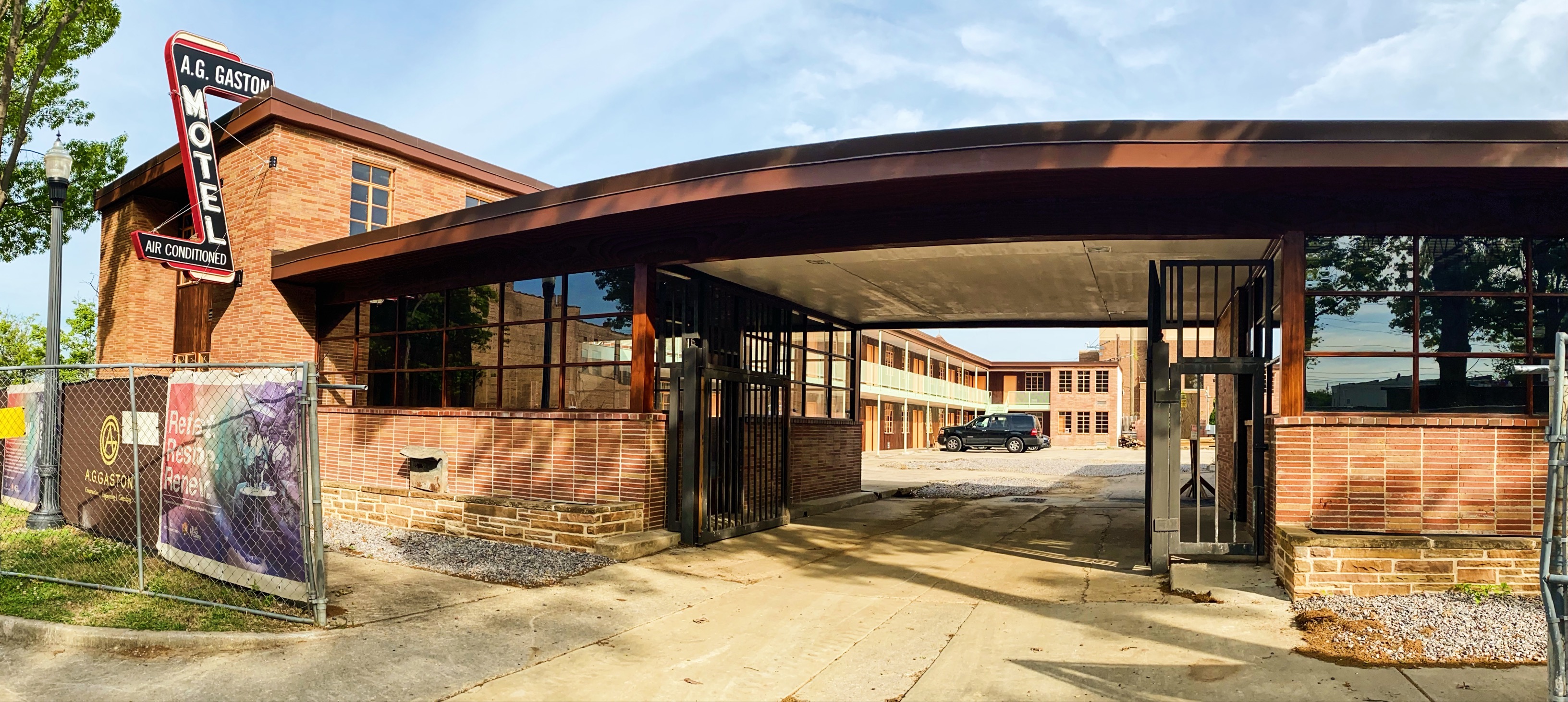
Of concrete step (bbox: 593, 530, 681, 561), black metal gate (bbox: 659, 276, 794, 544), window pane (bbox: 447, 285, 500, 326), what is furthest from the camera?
window pane (bbox: 447, 285, 500, 326)

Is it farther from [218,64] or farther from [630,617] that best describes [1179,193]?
[218,64]

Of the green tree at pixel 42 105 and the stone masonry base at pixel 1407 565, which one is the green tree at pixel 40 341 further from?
the stone masonry base at pixel 1407 565

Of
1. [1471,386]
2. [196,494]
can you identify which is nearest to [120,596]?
[196,494]

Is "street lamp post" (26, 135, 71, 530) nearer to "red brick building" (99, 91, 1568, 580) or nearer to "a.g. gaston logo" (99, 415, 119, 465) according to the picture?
"a.g. gaston logo" (99, 415, 119, 465)

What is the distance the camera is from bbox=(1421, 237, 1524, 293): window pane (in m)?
7.95

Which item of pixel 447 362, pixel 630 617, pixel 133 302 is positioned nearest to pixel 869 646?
pixel 630 617

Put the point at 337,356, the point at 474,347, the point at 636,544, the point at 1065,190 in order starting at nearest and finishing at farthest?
1. the point at 1065,190
2. the point at 636,544
3. the point at 474,347
4. the point at 337,356

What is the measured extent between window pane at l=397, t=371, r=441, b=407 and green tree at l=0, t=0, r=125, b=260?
683cm

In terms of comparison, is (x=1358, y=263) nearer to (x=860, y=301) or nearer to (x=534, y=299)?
(x=860, y=301)

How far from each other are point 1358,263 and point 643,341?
274 inches

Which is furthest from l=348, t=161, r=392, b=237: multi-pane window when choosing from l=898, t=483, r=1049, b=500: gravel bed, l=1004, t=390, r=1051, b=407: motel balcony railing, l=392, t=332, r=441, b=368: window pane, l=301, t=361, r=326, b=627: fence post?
l=1004, t=390, r=1051, b=407: motel balcony railing

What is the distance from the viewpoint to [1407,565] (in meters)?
7.17

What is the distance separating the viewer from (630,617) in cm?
734

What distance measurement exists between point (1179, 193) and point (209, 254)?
13623mm
